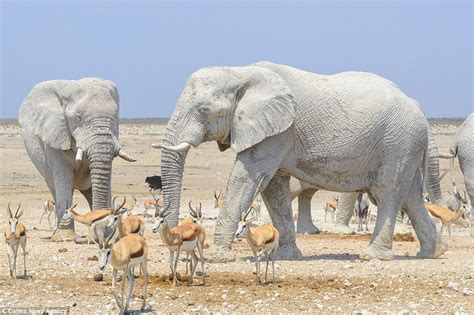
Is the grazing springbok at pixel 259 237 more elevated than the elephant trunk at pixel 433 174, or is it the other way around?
the elephant trunk at pixel 433 174

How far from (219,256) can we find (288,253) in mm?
1361

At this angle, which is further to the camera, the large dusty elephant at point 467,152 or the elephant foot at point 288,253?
the large dusty elephant at point 467,152

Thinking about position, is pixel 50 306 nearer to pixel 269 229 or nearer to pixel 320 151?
pixel 269 229

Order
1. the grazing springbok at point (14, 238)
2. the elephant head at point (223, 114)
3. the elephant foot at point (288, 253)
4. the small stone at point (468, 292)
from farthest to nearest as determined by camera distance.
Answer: the elephant foot at point (288, 253) → the elephant head at point (223, 114) → the grazing springbok at point (14, 238) → the small stone at point (468, 292)

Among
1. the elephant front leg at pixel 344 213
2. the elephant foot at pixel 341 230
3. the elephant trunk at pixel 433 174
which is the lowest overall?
the elephant foot at pixel 341 230

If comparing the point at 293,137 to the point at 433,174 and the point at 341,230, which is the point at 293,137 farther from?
the point at 341,230

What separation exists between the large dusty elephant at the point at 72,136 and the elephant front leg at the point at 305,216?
4778 mm

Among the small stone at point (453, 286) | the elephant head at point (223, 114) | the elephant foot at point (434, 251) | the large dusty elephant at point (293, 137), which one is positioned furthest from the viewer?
the elephant foot at point (434, 251)

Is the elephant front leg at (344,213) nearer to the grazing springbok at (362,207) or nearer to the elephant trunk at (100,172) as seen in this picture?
the grazing springbok at (362,207)

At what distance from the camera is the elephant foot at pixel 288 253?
52.9ft

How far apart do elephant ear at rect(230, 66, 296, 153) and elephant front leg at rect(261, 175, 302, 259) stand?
44.4 inches

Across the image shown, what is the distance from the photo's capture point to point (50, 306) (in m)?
11.6

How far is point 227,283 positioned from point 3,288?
270 centimetres

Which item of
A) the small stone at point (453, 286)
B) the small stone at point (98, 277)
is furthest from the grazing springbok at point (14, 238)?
the small stone at point (453, 286)
